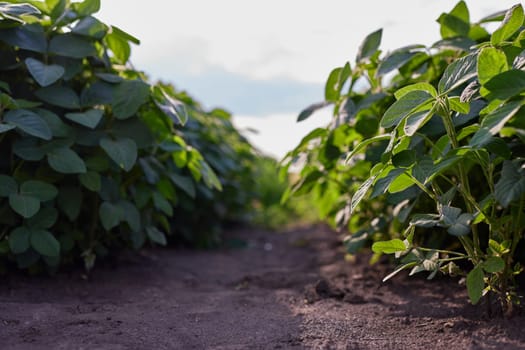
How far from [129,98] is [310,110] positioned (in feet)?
2.21

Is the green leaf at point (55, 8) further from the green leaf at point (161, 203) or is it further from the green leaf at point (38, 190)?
the green leaf at point (161, 203)

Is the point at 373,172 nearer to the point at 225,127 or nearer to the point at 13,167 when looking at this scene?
the point at 13,167


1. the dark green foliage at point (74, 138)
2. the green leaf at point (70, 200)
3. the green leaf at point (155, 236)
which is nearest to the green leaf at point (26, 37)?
the dark green foliage at point (74, 138)

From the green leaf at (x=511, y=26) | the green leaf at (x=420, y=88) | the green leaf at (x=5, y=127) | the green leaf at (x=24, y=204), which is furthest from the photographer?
the green leaf at (x=24, y=204)

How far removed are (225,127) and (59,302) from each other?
2.08m

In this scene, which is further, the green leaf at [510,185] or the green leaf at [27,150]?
the green leaf at [27,150]

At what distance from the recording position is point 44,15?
6.60ft

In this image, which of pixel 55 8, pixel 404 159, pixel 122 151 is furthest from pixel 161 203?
pixel 404 159

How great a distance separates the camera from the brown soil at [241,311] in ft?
4.66

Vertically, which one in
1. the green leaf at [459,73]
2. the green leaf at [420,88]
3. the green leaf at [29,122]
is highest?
the green leaf at [459,73]

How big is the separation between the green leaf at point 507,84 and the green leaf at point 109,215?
1.35 meters

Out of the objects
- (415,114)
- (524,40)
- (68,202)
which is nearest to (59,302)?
(68,202)

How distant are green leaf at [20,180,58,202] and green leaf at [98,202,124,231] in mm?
215

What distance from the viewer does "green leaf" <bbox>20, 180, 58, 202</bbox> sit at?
5.90 feet
